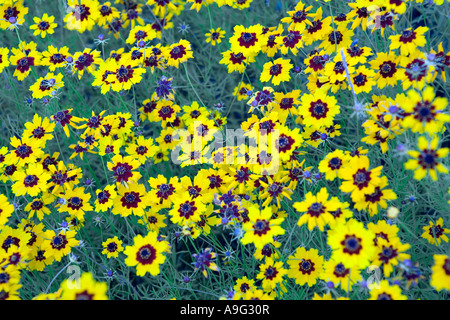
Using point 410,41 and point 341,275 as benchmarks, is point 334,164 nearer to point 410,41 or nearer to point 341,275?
point 341,275

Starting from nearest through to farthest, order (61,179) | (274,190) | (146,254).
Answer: (146,254), (274,190), (61,179)

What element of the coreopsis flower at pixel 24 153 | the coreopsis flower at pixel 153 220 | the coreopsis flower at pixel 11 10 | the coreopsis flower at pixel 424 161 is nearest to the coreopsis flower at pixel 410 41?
the coreopsis flower at pixel 424 161

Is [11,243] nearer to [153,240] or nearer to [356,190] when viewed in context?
[153,240]

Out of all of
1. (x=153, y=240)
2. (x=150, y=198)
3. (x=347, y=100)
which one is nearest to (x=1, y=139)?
(x=150, y=198)

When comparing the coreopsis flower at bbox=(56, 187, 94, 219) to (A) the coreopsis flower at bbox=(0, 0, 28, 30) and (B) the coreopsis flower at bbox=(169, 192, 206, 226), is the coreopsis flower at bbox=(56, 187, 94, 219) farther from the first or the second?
(A) the coreopsis flower at bbox=(0, 0, 28, 30)

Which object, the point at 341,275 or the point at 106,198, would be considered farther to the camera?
the point at 106,198

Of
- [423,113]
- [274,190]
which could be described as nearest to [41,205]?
[274,190]

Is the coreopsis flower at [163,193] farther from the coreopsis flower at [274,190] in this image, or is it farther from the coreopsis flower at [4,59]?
the coreopsis flower at [4,59]
